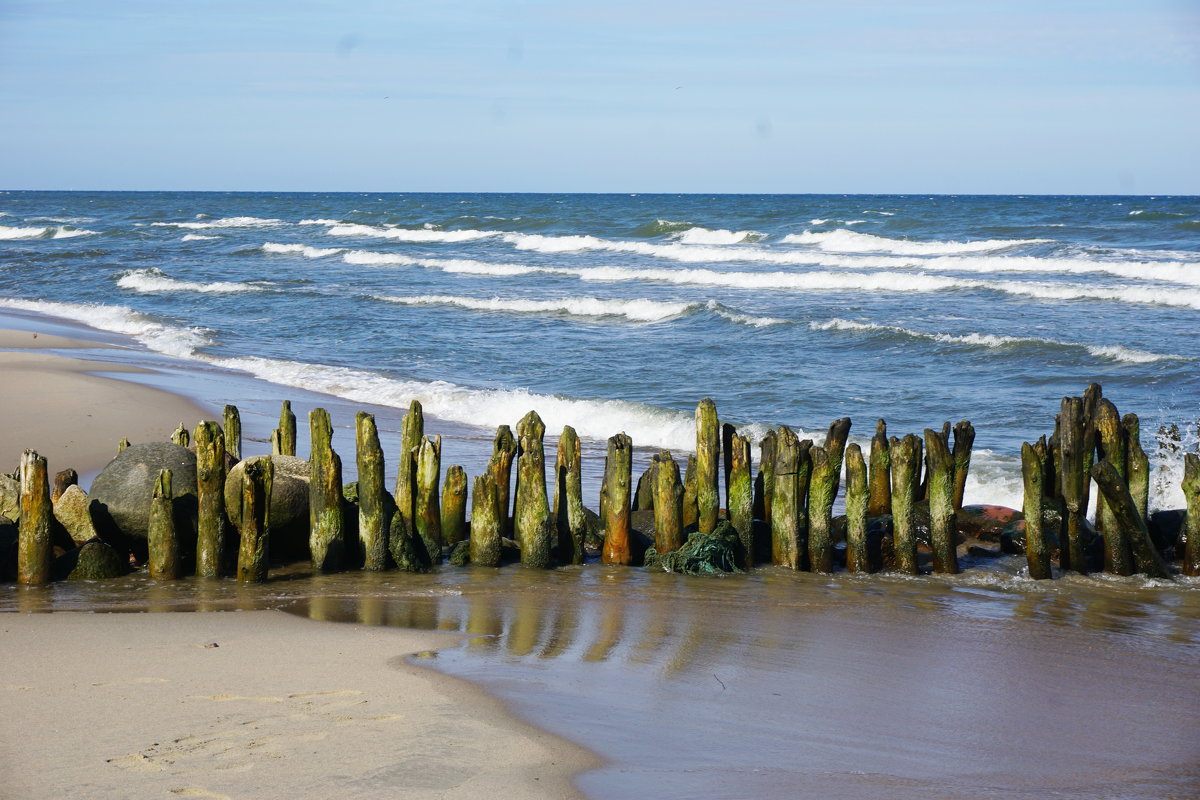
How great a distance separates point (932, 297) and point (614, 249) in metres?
23.6

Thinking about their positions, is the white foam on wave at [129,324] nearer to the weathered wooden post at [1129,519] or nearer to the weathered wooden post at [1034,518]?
the weathered wooden post at [1034,518]

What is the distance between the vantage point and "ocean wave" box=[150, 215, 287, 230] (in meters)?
68.8

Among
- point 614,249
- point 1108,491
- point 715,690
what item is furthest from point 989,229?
point 715,690

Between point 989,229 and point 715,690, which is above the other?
point 989,229

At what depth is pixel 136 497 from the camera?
8.06m

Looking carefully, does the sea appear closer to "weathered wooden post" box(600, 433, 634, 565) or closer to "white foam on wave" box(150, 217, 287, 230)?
"weathered wooden post" box(600, 433, 634, 565)

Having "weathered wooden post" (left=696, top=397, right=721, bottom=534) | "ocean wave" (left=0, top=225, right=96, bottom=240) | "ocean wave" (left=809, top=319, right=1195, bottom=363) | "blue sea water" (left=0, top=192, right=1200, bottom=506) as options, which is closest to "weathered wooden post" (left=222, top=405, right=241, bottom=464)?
"weathered wooden post" (left=696, top=397, right=721, bottom=534)

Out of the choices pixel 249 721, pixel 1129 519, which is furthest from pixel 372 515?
pixel 1129 519

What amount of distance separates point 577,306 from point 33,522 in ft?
71.3

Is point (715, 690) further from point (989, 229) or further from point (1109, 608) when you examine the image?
point (989, 229)

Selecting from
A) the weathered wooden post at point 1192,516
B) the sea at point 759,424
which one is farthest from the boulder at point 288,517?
the weathered wooden post at point 1192,516

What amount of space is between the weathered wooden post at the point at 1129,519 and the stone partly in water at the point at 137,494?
6.26m

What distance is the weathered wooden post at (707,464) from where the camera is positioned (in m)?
8.27

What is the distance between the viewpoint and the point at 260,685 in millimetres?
5488
